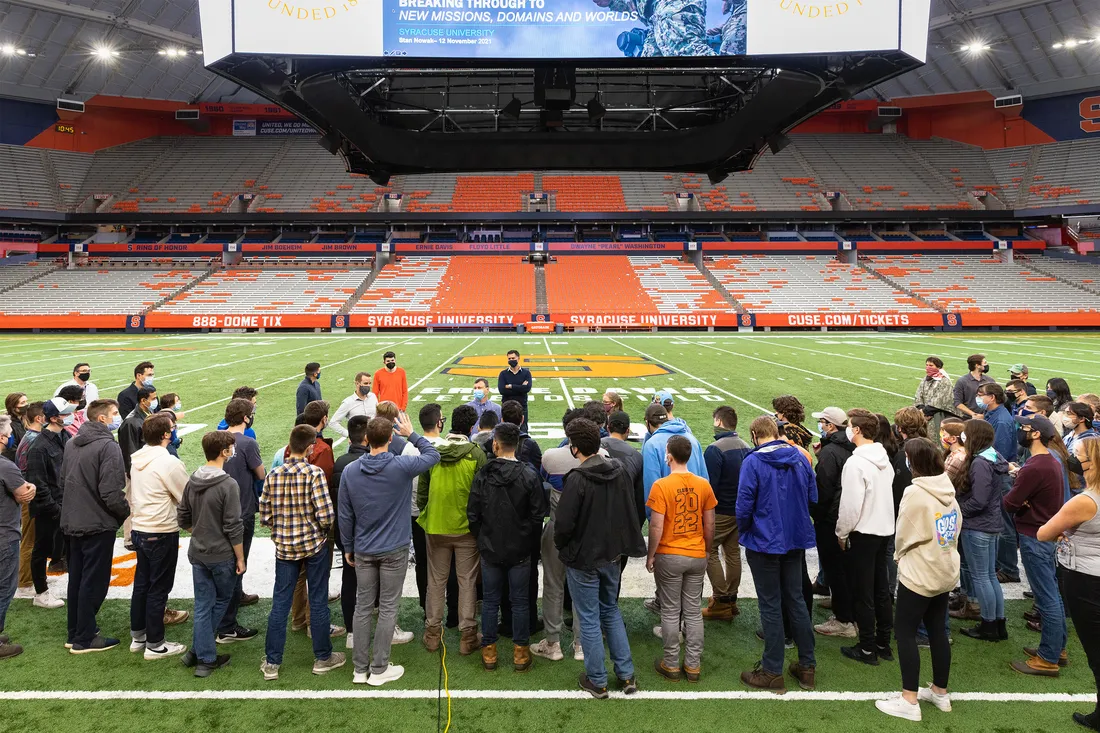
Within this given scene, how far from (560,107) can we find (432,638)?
5.75m

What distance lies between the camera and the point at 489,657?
428 centimetres

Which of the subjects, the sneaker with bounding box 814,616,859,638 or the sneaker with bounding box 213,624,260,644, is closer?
the sneaker with bounding box 213,624,260,644

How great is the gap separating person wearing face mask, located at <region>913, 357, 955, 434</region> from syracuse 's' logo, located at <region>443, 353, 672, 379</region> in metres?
11.5

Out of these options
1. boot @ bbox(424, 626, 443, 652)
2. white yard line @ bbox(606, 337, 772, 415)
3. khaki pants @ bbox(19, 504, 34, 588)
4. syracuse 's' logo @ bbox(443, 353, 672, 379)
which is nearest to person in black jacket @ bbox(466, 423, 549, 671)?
boot @ bbox(424, 626, 443, 652)

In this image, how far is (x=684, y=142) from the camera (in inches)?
297

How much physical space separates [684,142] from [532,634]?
627cm

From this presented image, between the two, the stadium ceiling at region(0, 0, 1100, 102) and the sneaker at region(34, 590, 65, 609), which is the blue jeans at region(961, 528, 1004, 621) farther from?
the stadium ceiling at region(0, 0, 1100, 102)

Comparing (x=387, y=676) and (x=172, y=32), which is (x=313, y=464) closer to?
(x=387, y=676)

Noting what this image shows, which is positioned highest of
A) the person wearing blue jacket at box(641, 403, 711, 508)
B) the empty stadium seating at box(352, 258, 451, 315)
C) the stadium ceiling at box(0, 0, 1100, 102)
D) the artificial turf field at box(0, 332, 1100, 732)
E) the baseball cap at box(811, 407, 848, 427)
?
the stadium ceiling at box(0, 0, 1100, 102)

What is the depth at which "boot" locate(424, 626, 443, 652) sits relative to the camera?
453cm

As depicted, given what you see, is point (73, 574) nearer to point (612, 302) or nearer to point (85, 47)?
point (612, 302)

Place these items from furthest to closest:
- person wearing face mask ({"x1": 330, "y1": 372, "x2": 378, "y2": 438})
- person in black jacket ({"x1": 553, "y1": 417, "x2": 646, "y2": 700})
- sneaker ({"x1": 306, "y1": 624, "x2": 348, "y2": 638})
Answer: person wearing face mask ({"x1": 330, "y1": 372, "x2": 378, "y2": 438}) → sneaker ({"x1": 306, "y1": 624, "x2": 348, "y2": 638}) → person in black jacket ({"x1": 553, "y1": 417, "x2": 646, "y2": 700})

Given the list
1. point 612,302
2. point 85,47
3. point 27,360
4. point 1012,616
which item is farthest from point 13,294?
point 1012,616

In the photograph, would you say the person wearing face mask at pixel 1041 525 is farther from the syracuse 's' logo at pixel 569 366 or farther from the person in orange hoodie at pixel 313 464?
the syracuse 's' logo at pixel 569 366
